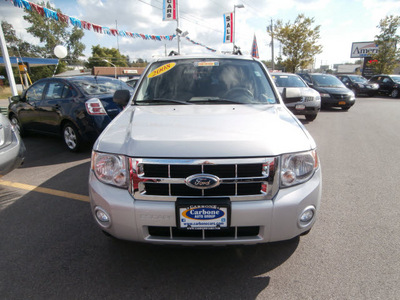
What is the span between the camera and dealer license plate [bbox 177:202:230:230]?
1.84 m

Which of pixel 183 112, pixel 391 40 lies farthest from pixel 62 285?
pixel 391 40

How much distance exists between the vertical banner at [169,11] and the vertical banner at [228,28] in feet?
16.7

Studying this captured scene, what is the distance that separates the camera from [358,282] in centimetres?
208

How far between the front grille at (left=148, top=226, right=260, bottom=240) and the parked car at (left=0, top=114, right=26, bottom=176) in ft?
9.04

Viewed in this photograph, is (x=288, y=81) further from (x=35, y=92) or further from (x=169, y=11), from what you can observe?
(x=169, y=11)

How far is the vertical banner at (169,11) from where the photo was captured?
15.5 m

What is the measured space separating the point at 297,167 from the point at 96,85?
5.20 metres

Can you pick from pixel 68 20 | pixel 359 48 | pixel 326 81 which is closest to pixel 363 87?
pixel 326 81

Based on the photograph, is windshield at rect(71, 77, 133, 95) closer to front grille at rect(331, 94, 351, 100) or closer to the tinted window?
front grille at rect(331, 94, 351, 100)

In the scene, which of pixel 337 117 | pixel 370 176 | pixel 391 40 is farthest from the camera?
pixel 391 40

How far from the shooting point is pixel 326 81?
42.7ft

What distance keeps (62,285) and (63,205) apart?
153 centimetres

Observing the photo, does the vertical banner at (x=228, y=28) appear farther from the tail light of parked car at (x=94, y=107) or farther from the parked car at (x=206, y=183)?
the parked car at (x=206, y=183)

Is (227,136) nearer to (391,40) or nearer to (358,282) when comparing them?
(358,282)
